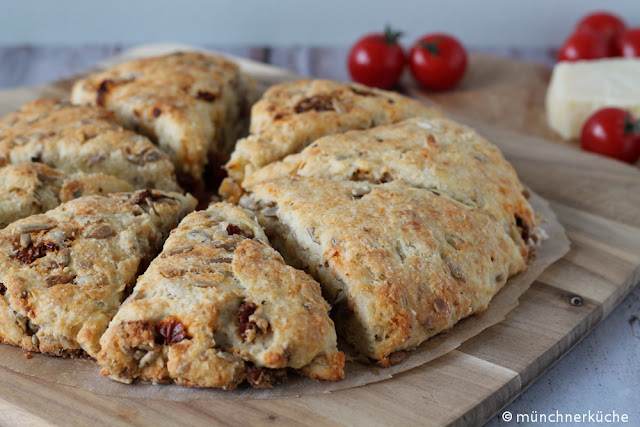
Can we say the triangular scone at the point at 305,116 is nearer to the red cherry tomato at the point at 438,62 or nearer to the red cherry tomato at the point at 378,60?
the red cherry tomato at the point at 438,62

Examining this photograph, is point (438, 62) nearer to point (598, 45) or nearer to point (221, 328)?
point (598, 45)

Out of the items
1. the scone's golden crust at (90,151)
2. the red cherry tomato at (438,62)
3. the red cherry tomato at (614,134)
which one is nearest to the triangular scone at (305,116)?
the scone's golden crust at (90,151)

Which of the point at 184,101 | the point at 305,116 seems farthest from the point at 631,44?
the point at 184,101

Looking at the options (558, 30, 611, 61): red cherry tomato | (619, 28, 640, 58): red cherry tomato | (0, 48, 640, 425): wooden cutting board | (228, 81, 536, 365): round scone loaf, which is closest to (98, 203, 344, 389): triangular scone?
(0, 48, 640, 425): wooden cutting board

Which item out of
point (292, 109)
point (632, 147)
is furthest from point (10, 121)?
point (632, 147)

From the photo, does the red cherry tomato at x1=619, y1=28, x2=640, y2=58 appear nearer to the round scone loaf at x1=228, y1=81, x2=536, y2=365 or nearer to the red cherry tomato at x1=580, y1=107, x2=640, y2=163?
the red cherry tomato at x1=580, y1=107, x2=640, y2=163
